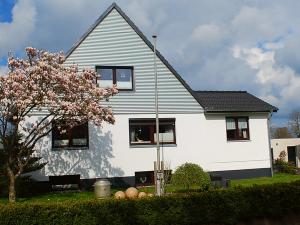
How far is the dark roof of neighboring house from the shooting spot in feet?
91.3

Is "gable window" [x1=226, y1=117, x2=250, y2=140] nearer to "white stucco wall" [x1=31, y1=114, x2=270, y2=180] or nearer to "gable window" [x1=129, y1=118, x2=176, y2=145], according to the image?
"white stucco wall" [x1=31, y1=114, x2=270, y2=180]

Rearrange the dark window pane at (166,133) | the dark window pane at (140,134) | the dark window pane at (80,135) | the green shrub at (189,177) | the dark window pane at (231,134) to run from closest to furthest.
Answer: the green shrub at (189,177), the dark window pane at (80,135), the dark window pane at (140,134), the dark window pane at (166,133), the dark window pane at (231,134)

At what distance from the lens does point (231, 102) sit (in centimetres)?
2897

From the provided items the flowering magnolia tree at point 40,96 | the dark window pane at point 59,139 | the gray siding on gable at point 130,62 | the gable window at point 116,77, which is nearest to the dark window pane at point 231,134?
the gray siding on gable at point 130,62

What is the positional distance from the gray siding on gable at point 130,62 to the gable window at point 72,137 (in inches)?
82.7

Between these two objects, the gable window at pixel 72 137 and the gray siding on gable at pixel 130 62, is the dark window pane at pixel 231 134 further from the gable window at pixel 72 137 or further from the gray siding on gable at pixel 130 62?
the gable window at pixel 72 137

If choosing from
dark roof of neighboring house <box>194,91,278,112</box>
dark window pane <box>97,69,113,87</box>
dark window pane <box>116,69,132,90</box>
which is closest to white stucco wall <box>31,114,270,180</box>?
dark roof of neighboring house <box>194,91,278,112</box>

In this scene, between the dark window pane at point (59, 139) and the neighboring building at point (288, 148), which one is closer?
the dark window pane at point (59, 139)

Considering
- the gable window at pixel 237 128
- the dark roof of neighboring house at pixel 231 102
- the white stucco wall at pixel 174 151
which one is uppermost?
the dark roof of neighboring house at pixel 231 102

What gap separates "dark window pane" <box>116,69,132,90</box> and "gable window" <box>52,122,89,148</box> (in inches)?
118

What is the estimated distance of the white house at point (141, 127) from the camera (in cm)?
2481

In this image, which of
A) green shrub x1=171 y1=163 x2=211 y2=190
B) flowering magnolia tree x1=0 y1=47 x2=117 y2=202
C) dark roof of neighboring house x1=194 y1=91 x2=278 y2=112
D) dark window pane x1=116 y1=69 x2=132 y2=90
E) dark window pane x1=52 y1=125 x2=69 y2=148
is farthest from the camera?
dark roof of neighboring house x1=194 y1=91 x2=278 y2=112

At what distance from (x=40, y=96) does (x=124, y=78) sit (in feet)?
27.4

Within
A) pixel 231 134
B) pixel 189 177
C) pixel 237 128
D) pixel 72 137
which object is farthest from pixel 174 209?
pixel 237 128
